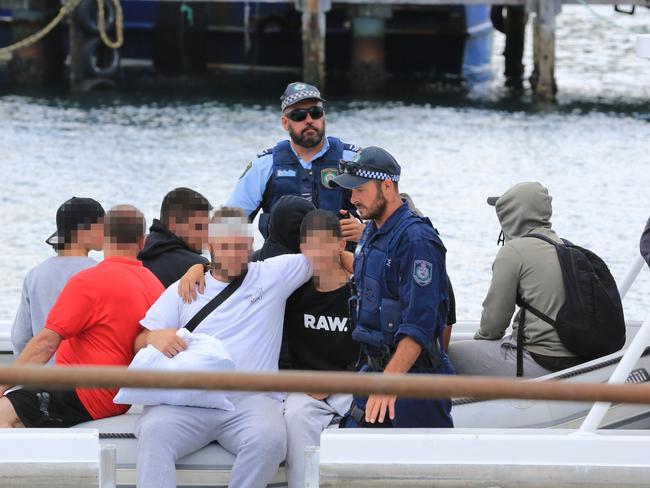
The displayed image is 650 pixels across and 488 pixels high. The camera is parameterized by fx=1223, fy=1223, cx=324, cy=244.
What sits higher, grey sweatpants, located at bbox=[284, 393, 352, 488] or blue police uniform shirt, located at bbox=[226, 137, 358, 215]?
Answer: blue police uniform shirt, located at bbox=[226, 137, 358, 215]

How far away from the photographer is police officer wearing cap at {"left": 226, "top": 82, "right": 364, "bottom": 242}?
5.52 metres

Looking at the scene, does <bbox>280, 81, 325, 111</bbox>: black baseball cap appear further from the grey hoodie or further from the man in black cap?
the man in black cap

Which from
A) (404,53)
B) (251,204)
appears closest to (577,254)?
(251,204)

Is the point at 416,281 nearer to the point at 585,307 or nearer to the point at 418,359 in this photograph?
the point at 418,359

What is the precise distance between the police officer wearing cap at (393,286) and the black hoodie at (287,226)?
525mm

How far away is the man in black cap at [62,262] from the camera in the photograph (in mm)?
4422

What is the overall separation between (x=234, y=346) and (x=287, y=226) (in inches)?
24.5

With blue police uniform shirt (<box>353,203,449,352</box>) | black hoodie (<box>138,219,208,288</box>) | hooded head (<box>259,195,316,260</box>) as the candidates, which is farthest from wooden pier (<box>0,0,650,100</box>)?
blue police uniform shirt (<box>353,203,449,352</box>)

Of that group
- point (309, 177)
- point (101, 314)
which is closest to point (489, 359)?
point (309, 177)

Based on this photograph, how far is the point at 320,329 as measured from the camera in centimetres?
433

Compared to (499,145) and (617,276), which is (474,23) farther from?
(617,276)

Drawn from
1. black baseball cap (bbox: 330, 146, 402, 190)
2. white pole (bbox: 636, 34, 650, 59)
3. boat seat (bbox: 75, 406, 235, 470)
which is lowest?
boat seat (bbox: 75, 406, 235, 470)

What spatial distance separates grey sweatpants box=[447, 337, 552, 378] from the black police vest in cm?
96

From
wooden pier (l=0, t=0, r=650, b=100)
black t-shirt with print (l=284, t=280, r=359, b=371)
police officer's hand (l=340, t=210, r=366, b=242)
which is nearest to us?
black t-shirt with print (l=284, t=280, r=359, b=371)
